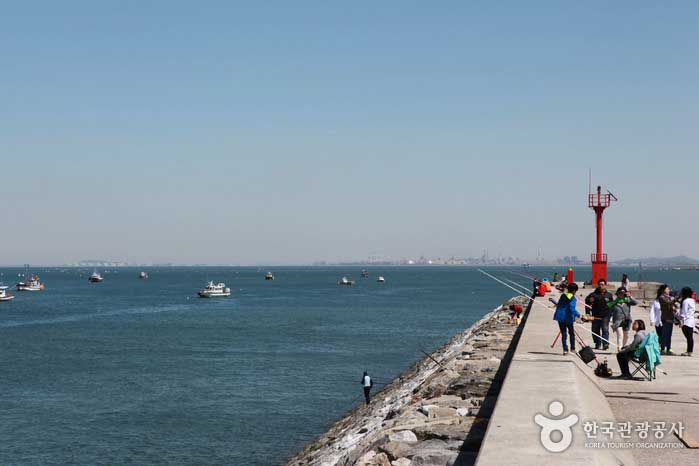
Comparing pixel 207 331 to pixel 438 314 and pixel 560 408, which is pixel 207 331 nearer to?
pixel 438 314

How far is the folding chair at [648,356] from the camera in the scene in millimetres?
13242

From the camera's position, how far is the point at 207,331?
5869 cm

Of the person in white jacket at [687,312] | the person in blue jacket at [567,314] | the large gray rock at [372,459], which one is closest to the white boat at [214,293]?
the person in white jacket at [687,312]

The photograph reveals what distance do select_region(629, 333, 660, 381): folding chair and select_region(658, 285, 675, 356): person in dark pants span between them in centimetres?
316

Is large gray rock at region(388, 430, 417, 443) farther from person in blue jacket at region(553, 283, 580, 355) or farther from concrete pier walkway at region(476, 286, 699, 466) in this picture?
person in blue jacket at region(553, 283, 580, 355)

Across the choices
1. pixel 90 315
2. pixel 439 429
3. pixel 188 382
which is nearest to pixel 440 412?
pixel 439 429

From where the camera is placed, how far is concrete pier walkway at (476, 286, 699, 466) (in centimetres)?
724

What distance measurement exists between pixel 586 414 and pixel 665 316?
8.35 meters

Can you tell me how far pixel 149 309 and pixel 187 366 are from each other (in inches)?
2041

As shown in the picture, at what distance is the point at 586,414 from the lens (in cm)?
902

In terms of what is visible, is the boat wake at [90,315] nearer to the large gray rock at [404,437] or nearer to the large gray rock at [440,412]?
the large gray rock at [440,412]

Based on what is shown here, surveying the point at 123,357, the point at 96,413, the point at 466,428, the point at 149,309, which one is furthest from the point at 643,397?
the point at 149,309

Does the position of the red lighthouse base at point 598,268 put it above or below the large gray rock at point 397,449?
above

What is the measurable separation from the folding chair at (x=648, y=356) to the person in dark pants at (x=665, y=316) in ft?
10.4
